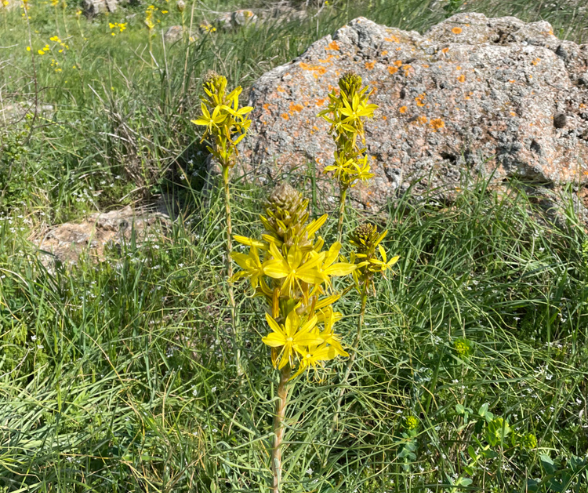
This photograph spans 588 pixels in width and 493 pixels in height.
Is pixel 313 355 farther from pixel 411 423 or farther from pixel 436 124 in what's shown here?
pixel 436 124

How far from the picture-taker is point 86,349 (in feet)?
7.36

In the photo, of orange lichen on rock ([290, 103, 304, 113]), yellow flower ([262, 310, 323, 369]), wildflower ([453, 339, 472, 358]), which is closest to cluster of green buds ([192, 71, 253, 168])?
yellow flower ([262, 310, 323, 369])

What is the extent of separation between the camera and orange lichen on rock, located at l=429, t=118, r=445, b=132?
10.0 feet

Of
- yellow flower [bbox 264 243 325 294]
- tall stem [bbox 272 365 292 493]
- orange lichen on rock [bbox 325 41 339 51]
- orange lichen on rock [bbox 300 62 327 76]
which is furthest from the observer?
orange lichen on rock [bbox 325 41 339 51]

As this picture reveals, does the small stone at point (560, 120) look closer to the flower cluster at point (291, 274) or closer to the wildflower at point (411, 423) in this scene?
the wildflower at point (411, 423)

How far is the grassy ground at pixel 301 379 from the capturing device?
171cm

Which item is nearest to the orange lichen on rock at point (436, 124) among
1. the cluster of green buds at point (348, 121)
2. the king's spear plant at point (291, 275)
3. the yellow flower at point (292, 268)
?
the cluster of green buds at point (348, 121)

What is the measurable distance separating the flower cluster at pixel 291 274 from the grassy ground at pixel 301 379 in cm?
27

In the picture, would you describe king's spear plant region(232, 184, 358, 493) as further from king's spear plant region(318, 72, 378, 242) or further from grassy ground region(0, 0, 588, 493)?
king's spear plant region(318, 72, 378, 242)

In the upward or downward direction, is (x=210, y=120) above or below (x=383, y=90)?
above

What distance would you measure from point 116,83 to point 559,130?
168 inches

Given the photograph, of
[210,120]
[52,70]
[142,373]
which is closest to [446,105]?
[210,120]

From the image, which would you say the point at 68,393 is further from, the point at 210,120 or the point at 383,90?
the point at 383,90

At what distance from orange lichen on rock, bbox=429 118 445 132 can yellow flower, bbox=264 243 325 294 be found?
2.28 metres
